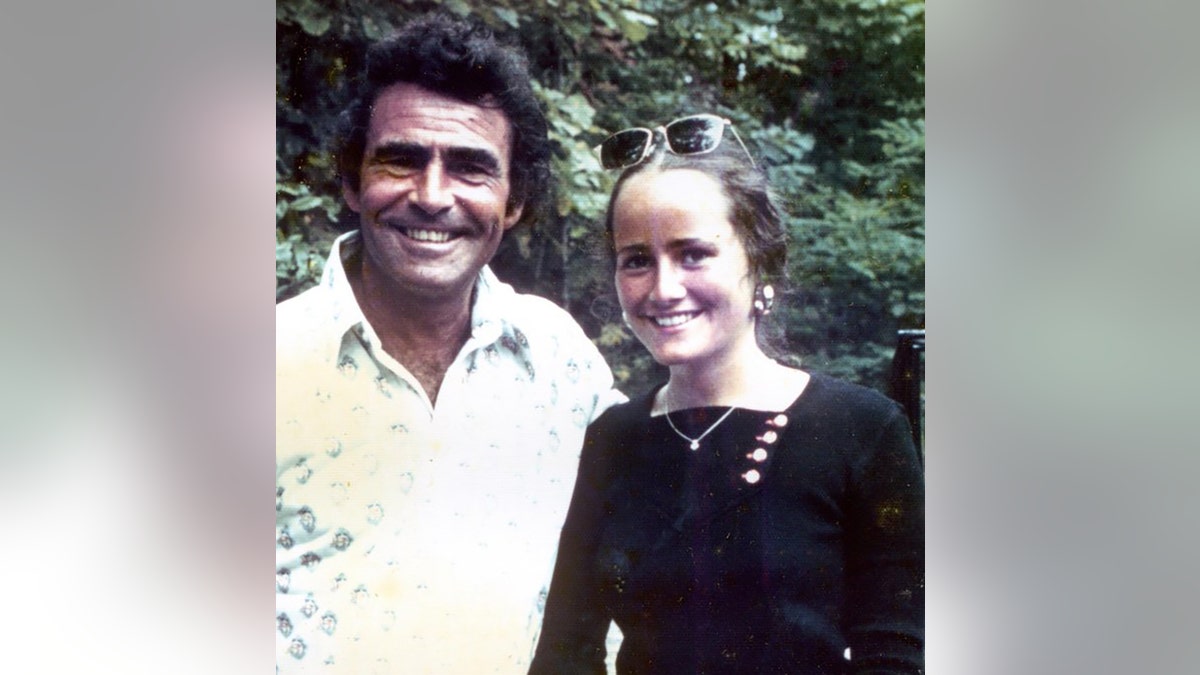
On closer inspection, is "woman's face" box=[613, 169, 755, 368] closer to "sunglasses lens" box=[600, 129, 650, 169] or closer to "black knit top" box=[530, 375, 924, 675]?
"sunglasses lens" box=[600, 129, 650, 169]

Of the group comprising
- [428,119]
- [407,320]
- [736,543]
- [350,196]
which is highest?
[428,119]

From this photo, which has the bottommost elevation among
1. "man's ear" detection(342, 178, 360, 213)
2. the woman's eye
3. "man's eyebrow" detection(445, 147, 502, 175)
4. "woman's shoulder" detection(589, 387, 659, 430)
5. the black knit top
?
the black knit top

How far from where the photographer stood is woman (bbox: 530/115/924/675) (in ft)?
9.80

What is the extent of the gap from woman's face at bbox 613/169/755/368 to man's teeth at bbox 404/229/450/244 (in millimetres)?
520

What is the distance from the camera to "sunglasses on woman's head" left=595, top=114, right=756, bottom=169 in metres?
3.02

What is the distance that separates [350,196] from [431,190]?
0.25 meters

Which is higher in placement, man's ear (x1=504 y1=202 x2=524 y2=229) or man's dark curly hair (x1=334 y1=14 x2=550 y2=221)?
man's dark curly hair (x1=334 y1=14 x2=550 y2=221)

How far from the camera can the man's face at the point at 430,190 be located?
9.75ft

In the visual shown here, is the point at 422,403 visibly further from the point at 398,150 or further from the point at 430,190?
the point at 398,150

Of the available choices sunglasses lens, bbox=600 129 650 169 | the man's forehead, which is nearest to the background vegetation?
sunglasses lens, bbox=600 129 650 169

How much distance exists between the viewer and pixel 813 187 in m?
3.05

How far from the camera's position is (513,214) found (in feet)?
9.89

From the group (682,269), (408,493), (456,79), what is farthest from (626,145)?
(408,493)
